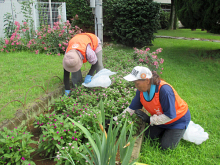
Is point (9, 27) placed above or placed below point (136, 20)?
below

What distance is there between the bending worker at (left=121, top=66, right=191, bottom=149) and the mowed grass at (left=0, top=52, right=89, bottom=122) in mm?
1420

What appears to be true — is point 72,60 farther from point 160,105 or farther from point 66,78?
point 160,105

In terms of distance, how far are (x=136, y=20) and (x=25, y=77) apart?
6380 millimetres

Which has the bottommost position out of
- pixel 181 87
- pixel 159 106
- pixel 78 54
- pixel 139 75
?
pixel 181 87

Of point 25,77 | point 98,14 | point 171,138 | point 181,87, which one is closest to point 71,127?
point 171,138

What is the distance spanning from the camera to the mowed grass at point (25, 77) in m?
2.85

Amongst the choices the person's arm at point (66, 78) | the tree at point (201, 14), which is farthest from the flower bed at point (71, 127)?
the tree at point (201, 14)

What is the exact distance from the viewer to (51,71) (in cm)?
433

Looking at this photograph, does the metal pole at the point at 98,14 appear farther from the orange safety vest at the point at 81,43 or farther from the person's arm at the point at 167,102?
the person's arm at the point at 167,102

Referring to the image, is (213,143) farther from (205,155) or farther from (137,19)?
(137,19)

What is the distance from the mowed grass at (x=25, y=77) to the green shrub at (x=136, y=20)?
4.56 m

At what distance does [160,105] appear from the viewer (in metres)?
2.34

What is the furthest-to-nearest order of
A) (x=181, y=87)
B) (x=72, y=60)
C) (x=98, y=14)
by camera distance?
(x=98, y=14) → (x=181, y=87) → (x=72, y=60)

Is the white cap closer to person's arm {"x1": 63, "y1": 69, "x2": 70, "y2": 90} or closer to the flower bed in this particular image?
the flower bed
